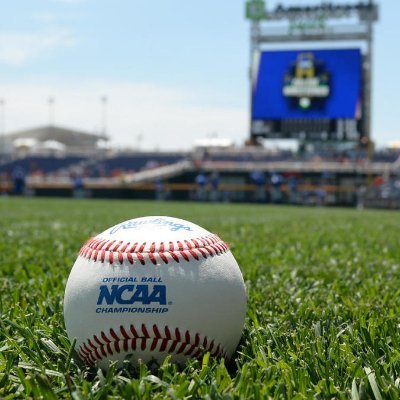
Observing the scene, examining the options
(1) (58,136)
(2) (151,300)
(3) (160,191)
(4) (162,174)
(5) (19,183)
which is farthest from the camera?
(1) (58,136)

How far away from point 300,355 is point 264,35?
26.7 meters

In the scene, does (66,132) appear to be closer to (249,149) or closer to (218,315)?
(249,149)

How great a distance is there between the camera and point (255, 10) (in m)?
28.0

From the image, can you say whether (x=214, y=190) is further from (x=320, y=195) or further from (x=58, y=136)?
(x=58, y=136)

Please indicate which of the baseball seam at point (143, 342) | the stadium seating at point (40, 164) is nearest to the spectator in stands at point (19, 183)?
the stadium seating at point (40, 164)

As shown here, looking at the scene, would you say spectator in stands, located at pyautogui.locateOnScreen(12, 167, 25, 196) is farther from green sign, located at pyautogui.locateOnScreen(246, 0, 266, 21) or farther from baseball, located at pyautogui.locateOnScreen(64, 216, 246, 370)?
baseball, located at pyautogui.locateOnScreen(64, 216, 246, 370)

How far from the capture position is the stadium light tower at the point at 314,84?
2547 cm

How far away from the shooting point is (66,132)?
7131cm

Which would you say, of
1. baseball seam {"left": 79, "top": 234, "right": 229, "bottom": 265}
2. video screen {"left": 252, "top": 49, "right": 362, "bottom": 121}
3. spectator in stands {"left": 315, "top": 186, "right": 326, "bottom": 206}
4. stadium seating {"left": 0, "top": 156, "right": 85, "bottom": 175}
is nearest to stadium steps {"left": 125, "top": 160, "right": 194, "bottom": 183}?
video screen {"left": 252, "top": 49, "right": 362, "bottom": 121}

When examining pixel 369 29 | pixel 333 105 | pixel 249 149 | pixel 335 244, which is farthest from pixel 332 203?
pixel 335 244

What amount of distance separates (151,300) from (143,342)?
0.14 m

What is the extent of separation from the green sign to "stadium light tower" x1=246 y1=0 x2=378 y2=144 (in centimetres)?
5

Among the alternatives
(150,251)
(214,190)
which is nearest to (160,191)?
(214,190)

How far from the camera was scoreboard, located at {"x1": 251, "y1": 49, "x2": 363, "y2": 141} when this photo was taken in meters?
25.4
